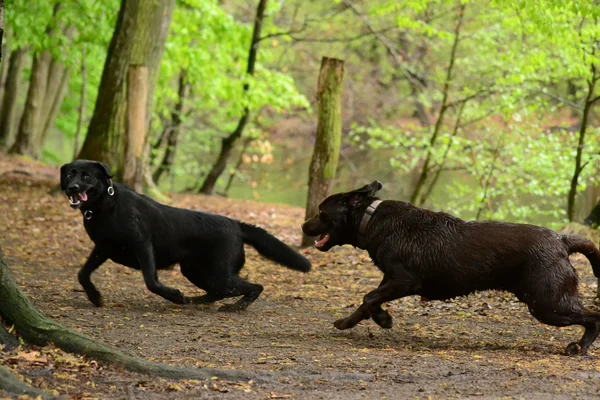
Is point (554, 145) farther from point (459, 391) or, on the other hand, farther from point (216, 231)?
point (459, 391)

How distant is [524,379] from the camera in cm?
536

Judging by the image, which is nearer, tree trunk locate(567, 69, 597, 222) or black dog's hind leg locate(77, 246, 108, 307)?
black dog's hind leg locate(77, 246, 108, 307)

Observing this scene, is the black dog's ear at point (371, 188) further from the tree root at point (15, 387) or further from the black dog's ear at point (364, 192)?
the tree root at point (15, 387)

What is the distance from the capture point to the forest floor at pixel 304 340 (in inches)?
197

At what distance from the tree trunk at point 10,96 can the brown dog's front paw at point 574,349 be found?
77.5ft

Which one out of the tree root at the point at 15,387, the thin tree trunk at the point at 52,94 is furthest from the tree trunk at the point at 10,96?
the tree root at the point at 15,387

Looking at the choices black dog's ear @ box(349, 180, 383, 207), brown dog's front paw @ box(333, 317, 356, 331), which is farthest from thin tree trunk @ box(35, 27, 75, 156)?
brown dog's front paw @ box(333, 317, 356, 331)

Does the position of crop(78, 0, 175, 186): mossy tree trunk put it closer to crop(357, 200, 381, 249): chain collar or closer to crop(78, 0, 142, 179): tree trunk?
crop(78, 0, 142, 179): tree trunk

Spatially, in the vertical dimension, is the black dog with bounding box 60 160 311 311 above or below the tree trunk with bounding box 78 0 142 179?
below

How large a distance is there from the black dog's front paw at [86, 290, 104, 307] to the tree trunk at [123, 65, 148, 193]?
7.31 metres

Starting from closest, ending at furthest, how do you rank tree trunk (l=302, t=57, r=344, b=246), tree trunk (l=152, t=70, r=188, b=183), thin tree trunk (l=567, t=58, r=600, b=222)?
tree trunk (l=302, t=57, r=344, b=246), thin tree trunk (l=567, t=58, r=600, b=222), tree trunk (l=152, t=70, r=188, b=183)

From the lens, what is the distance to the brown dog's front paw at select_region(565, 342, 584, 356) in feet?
21.0

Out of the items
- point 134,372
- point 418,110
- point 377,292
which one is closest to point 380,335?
point 377,292

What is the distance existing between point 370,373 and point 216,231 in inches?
123
